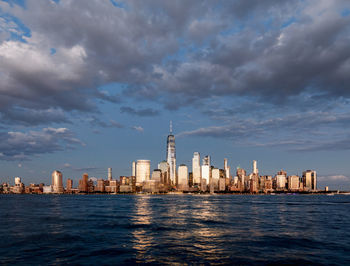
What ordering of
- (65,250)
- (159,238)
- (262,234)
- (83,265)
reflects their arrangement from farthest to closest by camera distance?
(262,234)
(159,238)
(65,250)
(83,265)

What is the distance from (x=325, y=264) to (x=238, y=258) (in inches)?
343

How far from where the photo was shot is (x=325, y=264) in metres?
27.6

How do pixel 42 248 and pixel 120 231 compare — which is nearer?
pixel 42 248

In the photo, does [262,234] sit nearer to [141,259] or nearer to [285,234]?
[285,234]

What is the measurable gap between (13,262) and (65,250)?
6.24 metres

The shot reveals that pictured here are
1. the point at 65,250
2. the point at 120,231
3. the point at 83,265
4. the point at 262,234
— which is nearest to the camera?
the point at 83,265

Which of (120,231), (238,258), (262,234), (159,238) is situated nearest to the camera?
(238,258)

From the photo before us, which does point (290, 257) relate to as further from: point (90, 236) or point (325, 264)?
point (90, 236)

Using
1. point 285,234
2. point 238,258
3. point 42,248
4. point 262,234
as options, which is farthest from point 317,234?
point 42,248

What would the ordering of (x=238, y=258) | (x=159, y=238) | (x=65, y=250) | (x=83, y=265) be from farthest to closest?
(x=159, y=238) → (x=65, y=250) → (x=238, y=258) → (x=83, y=265)

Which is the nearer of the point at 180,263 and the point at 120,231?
the point at 180,263

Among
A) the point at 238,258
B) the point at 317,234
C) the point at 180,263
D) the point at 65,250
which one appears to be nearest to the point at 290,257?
the point at 238,258

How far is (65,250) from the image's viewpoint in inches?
1292

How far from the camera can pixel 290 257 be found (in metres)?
29.9
